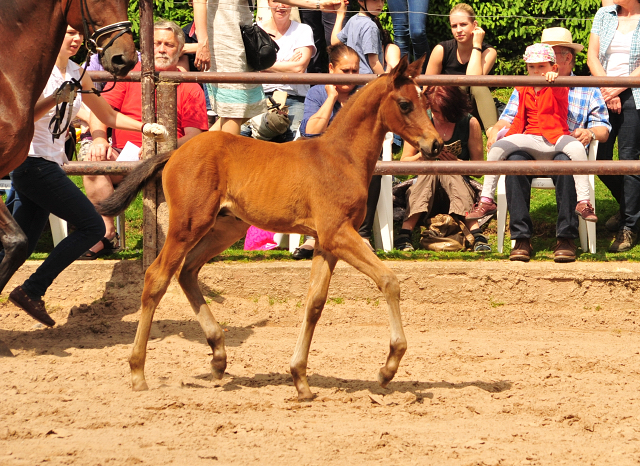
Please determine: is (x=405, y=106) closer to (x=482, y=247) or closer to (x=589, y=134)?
(x=482, y=247)

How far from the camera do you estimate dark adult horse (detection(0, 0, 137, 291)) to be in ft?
16.4

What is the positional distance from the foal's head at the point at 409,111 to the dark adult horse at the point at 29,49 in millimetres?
1659

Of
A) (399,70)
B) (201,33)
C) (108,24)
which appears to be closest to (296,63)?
(201,33)

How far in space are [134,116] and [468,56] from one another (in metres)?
3.64

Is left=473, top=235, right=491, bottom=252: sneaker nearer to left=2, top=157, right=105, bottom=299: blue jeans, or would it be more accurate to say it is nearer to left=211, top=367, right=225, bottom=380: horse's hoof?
left=211, top=367, right=225, bottom=380: horse's hoof

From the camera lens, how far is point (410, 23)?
9594 millimetres

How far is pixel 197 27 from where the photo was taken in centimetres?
687

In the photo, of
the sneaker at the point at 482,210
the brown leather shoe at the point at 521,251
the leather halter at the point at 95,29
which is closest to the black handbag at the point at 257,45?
the leather halter at the point at 95,29

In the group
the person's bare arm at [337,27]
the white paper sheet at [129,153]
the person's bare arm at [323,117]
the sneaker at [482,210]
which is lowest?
the sneaker at [482,210]

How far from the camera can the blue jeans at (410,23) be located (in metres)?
9.56

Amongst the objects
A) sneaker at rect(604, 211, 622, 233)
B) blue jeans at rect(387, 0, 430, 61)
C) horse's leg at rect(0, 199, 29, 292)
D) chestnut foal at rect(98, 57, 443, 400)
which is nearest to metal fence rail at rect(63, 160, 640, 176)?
sneaker at rect(604, 211, 622, 233)

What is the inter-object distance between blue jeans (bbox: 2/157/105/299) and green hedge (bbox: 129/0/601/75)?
5018 millimetres

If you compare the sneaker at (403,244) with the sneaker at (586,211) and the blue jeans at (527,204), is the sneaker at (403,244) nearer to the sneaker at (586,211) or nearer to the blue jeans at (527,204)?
the blue jeans at (527,204)

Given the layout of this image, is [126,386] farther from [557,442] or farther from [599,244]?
[599,244]
